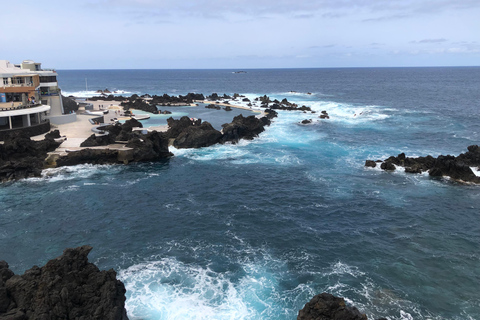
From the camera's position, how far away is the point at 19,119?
200 feet

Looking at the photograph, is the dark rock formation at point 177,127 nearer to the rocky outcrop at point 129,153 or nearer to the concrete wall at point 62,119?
the rocky outcrop at point 129,153

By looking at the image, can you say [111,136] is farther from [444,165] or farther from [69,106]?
[444,165]

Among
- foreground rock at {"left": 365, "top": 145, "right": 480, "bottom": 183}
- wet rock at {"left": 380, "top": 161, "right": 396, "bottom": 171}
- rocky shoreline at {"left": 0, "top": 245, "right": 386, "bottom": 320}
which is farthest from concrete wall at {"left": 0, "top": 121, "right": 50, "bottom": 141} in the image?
wet rock at {"left": 380, "top": 161, "right": 396, "bottom": 171}

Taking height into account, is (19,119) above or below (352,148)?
above

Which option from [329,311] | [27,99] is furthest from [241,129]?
[329,311]

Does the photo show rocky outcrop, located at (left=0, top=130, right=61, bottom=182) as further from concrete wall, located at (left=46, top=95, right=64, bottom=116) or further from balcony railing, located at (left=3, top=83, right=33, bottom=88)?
concrete wall, located at (left=46, top=95, right=64, bottom=116)

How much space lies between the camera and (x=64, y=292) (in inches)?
720

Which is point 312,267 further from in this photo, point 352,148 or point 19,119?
point 19,119

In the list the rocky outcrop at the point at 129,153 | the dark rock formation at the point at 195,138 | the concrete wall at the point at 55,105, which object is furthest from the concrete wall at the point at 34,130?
the dark rock formation at the point at 195,138

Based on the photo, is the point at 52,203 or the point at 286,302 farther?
the point at 52,203

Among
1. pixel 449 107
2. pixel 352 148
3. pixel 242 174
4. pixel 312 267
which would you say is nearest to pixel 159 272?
pixel 312 267

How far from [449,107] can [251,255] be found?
353 feet

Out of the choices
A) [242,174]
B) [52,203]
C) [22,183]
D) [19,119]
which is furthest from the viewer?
[19,119]

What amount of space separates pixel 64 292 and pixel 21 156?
37.0 metres
